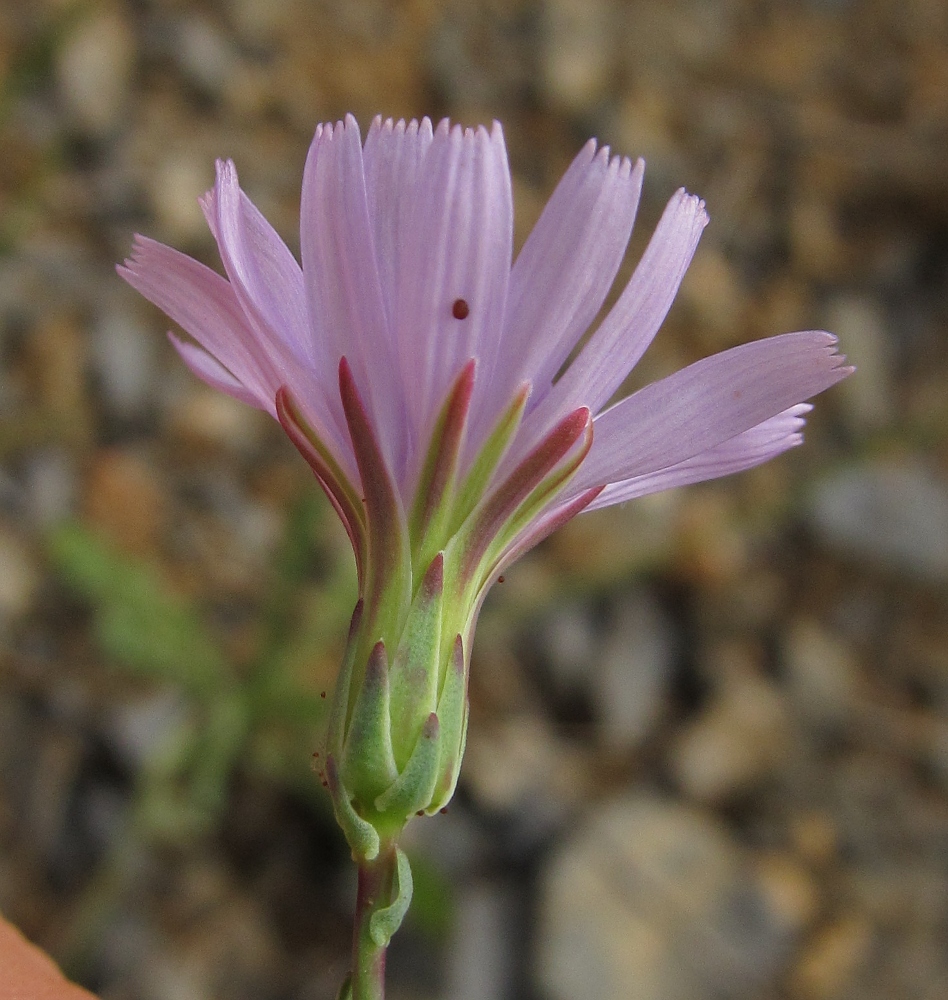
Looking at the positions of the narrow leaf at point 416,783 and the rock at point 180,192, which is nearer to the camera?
the narrow leaf at point 416,783

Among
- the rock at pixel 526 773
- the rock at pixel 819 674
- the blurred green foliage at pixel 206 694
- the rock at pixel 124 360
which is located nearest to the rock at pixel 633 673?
the rock at pixel 526 773

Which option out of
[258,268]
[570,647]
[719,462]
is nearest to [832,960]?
[570,647]

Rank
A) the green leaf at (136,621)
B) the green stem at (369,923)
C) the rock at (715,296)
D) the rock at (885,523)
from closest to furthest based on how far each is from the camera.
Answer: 1. the green stem at (369,923)
2. the green leaf at (136,621)
3. the rock at (885,523)
4. the rock at (715,296)

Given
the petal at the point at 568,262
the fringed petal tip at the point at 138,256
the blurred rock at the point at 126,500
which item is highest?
the petal at the point at 568,262

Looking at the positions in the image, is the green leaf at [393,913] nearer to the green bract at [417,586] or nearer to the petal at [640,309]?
the green bract at [417,586]

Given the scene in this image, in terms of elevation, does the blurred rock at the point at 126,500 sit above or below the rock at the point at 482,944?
above

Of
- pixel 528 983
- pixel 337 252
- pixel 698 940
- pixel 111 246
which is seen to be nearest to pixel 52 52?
Answer: pixel 111 246

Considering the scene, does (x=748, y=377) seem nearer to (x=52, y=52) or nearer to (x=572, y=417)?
(x=572, y=417)
